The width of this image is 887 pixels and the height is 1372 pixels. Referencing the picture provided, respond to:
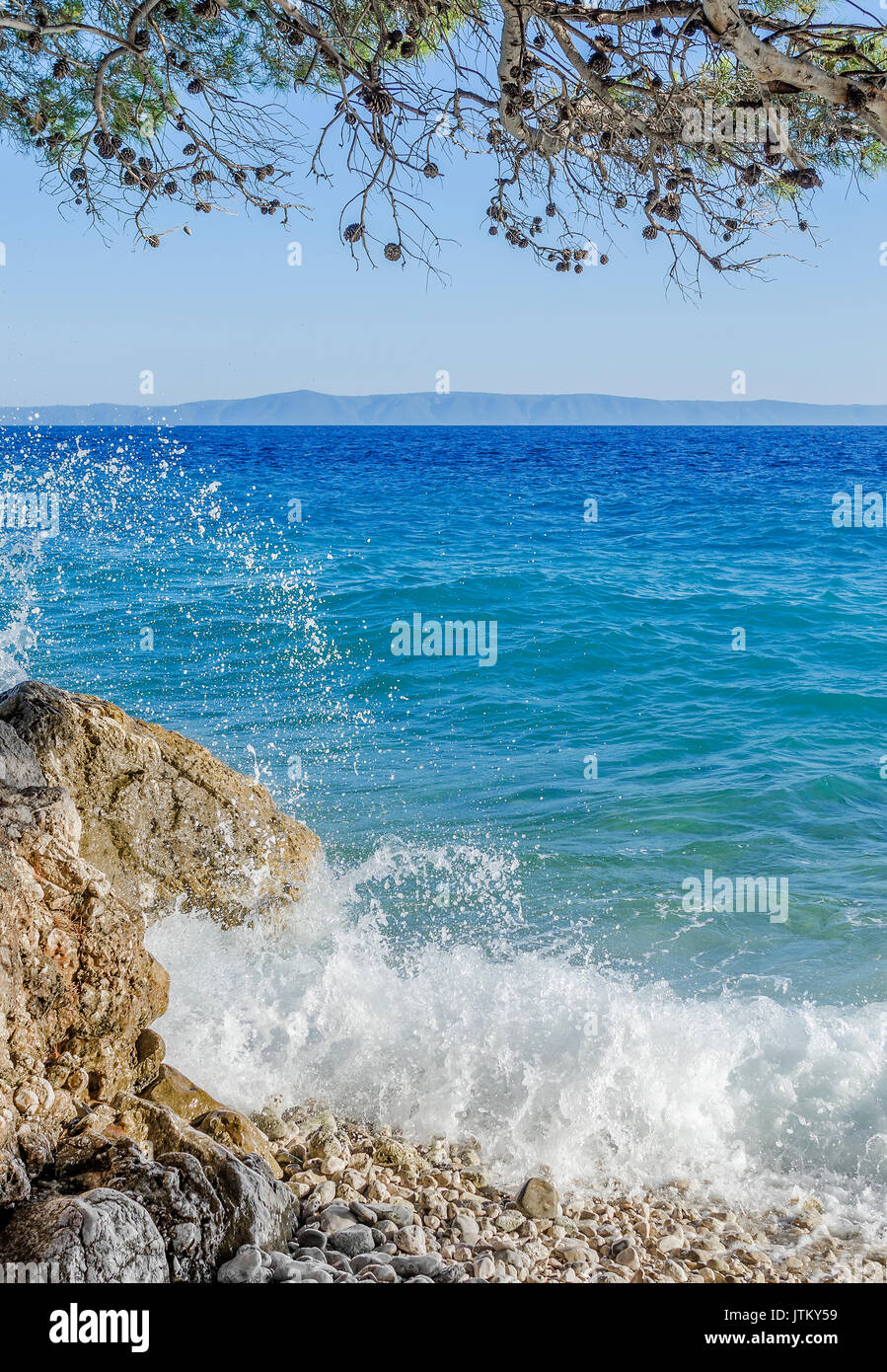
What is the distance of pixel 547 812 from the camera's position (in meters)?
8.16

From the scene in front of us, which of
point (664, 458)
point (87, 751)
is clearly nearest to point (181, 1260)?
point (87, 751)

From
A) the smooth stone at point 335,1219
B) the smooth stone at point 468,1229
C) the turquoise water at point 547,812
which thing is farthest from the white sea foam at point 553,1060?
the smooth stone at point 335,1219

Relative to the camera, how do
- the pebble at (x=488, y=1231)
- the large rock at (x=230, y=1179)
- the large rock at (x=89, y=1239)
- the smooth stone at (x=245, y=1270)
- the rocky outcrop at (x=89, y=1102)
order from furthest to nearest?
the pebble at (x=488, y=1231), the large rock at (x=230, y=1179), the smooth stone at (x=245, y=1270), the rocky outcrop at (x=89, y=1102), the large rock at (x=89, y=1239)

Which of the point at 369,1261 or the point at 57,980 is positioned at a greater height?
the point at 57,980

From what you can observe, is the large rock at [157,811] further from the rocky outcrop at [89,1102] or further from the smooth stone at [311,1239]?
the smooth stone at [311,1239]

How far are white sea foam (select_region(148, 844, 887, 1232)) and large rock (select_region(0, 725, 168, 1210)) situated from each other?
3.78ft

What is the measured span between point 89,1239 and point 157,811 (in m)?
3.03

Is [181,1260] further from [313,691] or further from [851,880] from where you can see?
[313,691]

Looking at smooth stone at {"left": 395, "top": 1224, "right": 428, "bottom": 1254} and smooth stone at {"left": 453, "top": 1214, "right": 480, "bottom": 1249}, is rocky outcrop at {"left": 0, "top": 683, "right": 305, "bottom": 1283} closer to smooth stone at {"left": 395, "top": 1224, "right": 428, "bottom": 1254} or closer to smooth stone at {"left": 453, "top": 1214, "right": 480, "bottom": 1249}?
smooth stone at {"left": 395, "top": 1224, "right": 428, "bottom": 1254}

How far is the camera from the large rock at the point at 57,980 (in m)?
3.04

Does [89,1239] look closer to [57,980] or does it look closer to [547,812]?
[57,980]

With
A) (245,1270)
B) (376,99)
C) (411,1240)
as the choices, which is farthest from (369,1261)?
(376,99)

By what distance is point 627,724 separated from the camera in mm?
10789

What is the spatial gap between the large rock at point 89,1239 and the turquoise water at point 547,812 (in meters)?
1.81
